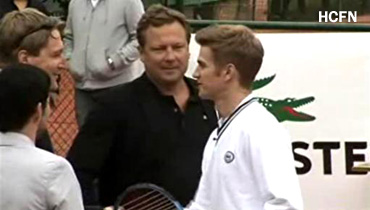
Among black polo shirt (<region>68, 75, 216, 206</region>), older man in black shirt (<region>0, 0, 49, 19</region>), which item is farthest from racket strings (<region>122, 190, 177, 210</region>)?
older man in black shirt (<region>0, 0, 49, 19</region>)

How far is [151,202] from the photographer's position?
4.70 metres

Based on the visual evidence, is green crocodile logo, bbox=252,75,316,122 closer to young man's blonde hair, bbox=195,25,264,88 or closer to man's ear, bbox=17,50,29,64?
man's ear, bbox=17,50,29,64

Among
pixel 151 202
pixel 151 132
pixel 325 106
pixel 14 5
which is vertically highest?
pixel 14 5

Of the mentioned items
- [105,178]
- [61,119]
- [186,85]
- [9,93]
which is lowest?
[61,119]

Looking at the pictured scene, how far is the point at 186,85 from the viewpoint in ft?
17.5

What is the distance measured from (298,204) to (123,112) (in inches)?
57.3

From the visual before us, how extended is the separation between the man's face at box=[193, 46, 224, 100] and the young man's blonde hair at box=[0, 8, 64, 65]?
784 mm

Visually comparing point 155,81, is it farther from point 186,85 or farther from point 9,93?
point 9,93

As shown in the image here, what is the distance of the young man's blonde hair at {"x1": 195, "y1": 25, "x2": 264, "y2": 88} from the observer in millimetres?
4223

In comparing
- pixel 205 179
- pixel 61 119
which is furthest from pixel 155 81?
pixel 61 119

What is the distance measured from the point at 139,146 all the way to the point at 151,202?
0.52 metres

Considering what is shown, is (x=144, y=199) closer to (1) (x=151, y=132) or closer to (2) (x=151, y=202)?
(2) (x=151, y=202)

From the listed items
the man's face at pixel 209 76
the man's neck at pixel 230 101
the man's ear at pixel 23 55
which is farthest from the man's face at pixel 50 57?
the man's neck at pixel 230 101

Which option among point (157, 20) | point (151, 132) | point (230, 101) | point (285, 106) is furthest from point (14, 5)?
point (230, 101)
